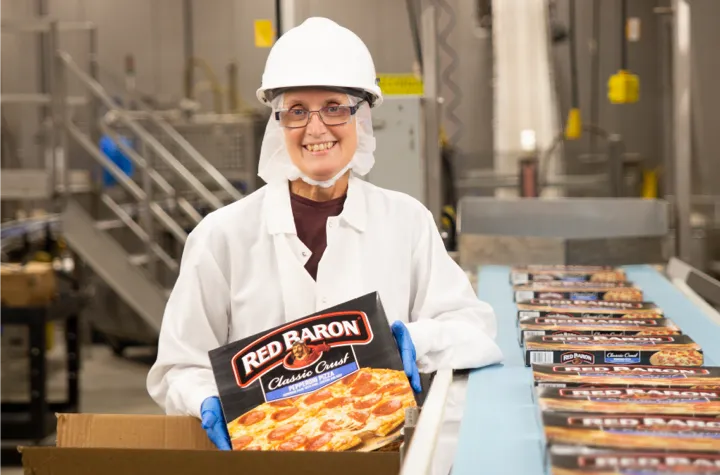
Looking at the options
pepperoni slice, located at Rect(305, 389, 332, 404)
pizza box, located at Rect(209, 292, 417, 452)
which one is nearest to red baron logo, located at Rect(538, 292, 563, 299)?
pizza box, located at Rect(209, 292, 417, 452)

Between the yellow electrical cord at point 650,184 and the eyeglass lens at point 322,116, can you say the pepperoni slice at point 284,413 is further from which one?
the yellow electrical cord at point 650,184

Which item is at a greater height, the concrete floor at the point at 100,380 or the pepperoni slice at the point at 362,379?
the pepperoni slice at the point at 362,379

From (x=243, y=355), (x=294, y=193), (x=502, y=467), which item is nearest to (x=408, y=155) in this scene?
(x=294, y=193)

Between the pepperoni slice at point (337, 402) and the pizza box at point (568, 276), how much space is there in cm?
112

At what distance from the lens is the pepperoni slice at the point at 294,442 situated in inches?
53.2

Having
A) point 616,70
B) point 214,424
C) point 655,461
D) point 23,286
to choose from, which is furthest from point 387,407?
point 616,70

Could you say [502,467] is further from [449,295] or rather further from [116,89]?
[116,89]

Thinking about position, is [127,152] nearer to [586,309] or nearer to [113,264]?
[113,264]

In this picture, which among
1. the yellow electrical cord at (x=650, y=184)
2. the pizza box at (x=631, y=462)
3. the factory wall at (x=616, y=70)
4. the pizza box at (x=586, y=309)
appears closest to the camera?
the pizza box at (x=631, y=462)

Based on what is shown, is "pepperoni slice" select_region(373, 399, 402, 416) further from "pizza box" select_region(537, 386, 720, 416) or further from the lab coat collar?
the lab coat collar

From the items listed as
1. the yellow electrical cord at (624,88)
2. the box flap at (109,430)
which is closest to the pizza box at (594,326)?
the box flap at (109,430)

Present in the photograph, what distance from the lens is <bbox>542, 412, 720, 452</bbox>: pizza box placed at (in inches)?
41.7

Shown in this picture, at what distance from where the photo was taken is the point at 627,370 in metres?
1.48

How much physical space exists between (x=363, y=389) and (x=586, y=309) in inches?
29.5
